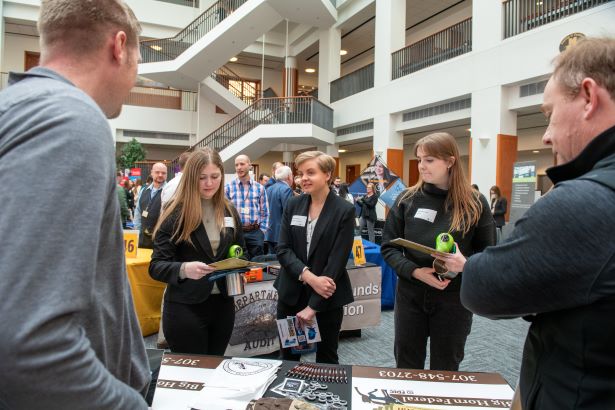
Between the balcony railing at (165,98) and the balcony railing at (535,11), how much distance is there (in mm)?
11854

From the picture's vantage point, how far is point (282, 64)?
18.4 meters

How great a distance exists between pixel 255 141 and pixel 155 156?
22.3ft

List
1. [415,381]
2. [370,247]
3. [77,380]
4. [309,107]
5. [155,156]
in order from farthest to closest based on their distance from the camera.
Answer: [155,156] → [309,107] → [370,247] → [415,381] → [77,380]

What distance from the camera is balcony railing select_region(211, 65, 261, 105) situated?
1672 centimetres

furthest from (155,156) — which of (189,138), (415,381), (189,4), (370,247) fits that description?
(415,381)

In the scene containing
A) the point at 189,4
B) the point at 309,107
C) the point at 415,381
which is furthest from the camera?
the point at 189,4

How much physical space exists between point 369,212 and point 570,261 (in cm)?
801

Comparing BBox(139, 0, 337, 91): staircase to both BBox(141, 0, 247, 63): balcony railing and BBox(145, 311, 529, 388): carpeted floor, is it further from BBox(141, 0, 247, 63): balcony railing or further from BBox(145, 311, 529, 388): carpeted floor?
BBox(145, 311, 529, 388): carpeted floor

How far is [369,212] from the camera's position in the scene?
8695 mm

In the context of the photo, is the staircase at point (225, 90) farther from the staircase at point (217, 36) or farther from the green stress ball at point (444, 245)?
the green stress ball at point (444, 245)

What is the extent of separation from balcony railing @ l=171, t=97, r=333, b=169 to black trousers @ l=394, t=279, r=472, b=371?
1110 centimetres

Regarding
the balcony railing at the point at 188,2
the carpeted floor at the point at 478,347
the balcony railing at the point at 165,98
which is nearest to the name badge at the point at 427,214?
the carpeted floor at the point at 478,347

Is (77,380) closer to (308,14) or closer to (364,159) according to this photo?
(308,14)

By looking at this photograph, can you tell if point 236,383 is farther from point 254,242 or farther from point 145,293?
point 254,242
